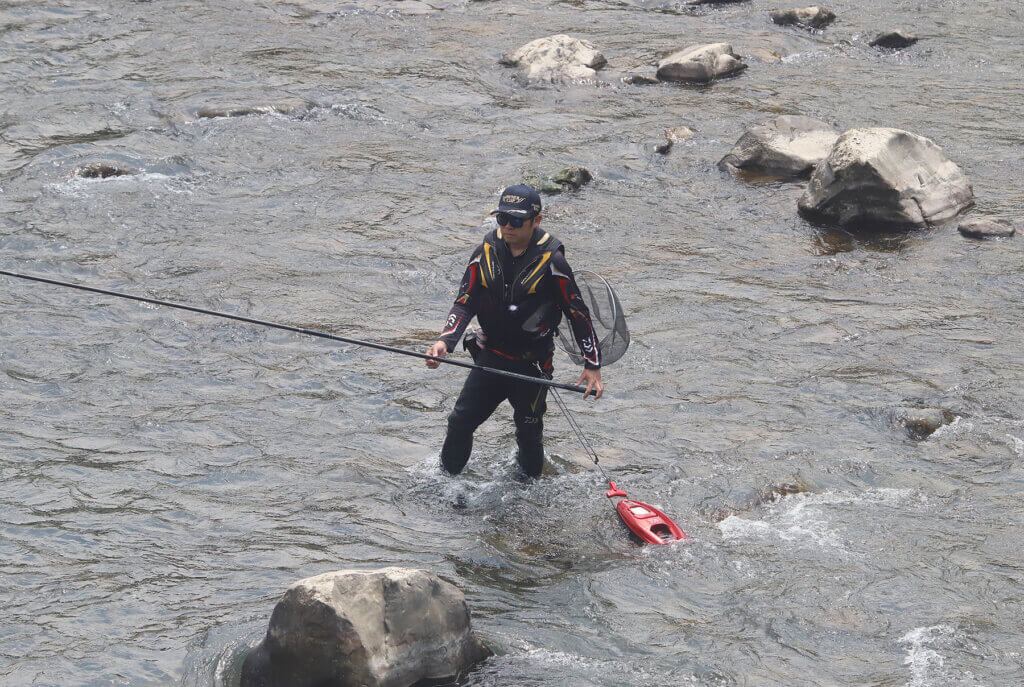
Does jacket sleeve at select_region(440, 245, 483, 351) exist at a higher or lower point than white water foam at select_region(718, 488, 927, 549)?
higher

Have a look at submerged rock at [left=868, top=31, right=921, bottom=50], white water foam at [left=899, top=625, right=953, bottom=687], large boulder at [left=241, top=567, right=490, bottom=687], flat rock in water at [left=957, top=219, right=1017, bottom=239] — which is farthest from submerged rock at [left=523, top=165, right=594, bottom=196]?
large boulder at [left=241, top=567, right=490, bottom=687]

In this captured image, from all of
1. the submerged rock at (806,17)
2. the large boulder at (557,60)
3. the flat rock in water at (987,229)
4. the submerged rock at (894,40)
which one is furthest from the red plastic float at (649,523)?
the submerged rock at (806,17)

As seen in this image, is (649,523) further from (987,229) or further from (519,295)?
(987,229)

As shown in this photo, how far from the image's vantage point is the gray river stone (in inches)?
448

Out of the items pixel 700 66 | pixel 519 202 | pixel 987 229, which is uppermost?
pixel 519 202

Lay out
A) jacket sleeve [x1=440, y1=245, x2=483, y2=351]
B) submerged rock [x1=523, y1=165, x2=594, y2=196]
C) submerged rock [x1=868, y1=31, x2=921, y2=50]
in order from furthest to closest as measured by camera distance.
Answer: submerged rock [x1=868, y1=31, x2=921, y2=50]
submerged rock [x1=523, y1=165, x2=594, y2=196]
jacket sleeve [x1=440, y1=245, x2=483, y2=351]

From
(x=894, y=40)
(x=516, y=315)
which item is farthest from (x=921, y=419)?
(x=894, y=40)

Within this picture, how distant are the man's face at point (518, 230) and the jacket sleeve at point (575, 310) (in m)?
0.22

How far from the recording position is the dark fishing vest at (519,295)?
22.5 feet

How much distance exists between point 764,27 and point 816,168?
716cm

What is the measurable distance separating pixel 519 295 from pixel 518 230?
412 mm

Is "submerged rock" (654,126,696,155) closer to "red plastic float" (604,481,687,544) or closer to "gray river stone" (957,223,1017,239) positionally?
"gray river stone" (957,223,1017,239)

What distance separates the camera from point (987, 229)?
11.4m

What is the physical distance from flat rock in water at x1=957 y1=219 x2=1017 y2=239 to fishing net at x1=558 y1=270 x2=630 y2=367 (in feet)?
18.8
